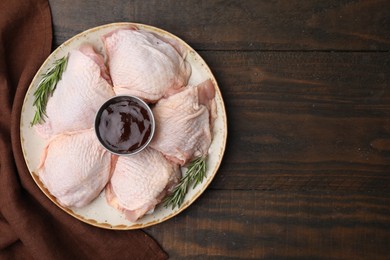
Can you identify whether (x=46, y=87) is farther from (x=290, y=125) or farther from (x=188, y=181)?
(x=290, y=125)

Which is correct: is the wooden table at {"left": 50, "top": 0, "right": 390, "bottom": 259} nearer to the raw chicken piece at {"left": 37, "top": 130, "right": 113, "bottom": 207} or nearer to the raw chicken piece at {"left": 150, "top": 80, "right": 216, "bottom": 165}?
the raw chicken piece at {"left": 150, "top": 80, "right": 216, "bottom": 165}

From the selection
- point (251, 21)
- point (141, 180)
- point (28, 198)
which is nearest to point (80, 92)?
point (141, 180)

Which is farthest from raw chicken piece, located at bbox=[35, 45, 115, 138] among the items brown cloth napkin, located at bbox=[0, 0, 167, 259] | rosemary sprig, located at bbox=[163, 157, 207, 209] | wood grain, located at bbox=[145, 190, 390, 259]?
wood grain, located at bbox=[145, 190, 390, 259]

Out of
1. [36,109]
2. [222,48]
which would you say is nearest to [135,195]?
[36,109]

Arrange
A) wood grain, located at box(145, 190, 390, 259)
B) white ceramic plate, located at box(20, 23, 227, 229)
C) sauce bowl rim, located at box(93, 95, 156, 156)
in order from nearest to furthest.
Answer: sauce bowl rim, located at box(93, 95, 156, 156) < white ceramic plate, located at box(20, 23, 227, 229) < wood grain, located at box(145, 190, 390, 259)

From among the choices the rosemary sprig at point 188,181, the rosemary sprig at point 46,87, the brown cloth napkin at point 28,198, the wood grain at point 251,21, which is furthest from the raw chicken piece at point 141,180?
the wood grain at point 251,21

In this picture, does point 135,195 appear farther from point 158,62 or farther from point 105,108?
point 158,62
